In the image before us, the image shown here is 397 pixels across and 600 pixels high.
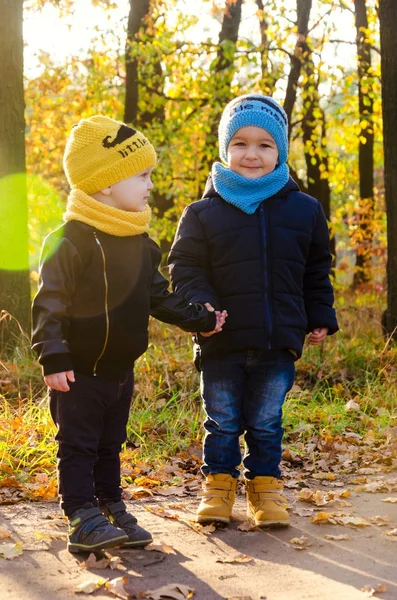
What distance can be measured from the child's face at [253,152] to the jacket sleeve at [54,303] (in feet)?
3.57

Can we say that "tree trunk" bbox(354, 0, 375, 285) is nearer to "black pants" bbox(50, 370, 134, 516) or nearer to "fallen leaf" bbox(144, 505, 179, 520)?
"fallen leaf" bbox(144, 505, 179, 520)

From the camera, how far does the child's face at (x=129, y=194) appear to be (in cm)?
355

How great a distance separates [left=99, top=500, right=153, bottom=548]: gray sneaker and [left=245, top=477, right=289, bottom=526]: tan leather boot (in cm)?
64

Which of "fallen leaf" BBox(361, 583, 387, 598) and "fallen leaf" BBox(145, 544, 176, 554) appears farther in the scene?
"fallen leaf" BBox(145, 544, 176, 554)

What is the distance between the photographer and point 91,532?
3352 millimetres

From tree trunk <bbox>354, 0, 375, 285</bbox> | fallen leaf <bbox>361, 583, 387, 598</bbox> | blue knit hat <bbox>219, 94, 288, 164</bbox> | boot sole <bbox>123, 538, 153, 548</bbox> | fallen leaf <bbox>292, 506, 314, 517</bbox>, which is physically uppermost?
tree trunk <bbox>354, 0, 375, 285</bbox>

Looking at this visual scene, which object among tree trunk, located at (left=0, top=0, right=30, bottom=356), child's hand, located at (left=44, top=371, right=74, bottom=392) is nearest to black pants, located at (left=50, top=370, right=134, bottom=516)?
child's hand, located at (left=44, top=371, right=74, bottom=392)

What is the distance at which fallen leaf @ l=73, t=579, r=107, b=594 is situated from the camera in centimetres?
299

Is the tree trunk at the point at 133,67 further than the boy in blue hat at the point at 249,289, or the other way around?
the tree trunk at the point at 133,67

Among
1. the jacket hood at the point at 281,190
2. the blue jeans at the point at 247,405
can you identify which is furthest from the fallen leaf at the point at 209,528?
the jacket hood at the point at 281,190

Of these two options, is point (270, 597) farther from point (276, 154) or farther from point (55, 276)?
point (276, 154)

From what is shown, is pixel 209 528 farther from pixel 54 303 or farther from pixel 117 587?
pixel 54 303

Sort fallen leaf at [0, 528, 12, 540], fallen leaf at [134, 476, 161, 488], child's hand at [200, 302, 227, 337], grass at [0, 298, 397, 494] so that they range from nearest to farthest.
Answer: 1. fallen leaf at [0, 528, 12, 540]
2. child's hand at [200, 302, 227, 337]
3. fallen leaf at [134, 476, 161, 488]
4. grass at [0, 298, 397, 494]

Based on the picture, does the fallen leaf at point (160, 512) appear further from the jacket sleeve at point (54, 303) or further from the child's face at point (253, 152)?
the child's face at point (253, 152)
